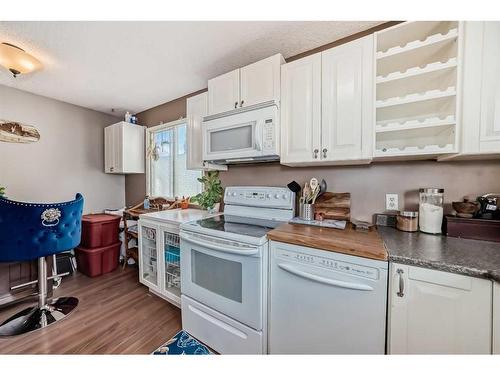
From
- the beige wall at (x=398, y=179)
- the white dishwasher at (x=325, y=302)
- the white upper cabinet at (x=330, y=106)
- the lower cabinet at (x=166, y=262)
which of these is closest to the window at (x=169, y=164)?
the lower cabinet at (x=166, y=262)

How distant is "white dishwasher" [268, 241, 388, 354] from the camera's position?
95 centimetres

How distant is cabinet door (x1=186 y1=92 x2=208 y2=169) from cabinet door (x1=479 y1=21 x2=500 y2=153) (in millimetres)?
1908

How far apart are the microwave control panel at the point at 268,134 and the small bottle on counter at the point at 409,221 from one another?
3.34ft

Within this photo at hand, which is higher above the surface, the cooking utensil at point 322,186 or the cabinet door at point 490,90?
the cabinet door at point 490,90

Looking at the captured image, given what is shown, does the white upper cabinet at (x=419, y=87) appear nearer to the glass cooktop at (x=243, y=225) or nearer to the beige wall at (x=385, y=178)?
the beige wall at (x=385, y=178)

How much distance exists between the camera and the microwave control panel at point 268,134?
1473 mm

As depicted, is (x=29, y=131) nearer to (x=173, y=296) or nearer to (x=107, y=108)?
(x=107, y=108)

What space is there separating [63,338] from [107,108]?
117 inches

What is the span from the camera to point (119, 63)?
6.12ft

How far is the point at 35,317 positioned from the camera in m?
1.71

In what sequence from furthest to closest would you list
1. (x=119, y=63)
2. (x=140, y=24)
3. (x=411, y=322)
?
1. (x=119, y=63)
2. (x=140, y=24)
3. (x=411, y=322)

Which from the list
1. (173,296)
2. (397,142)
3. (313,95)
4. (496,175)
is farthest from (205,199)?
(496,175)

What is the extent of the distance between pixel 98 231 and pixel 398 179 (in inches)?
131

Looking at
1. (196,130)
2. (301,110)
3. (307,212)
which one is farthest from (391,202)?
(196,130)
